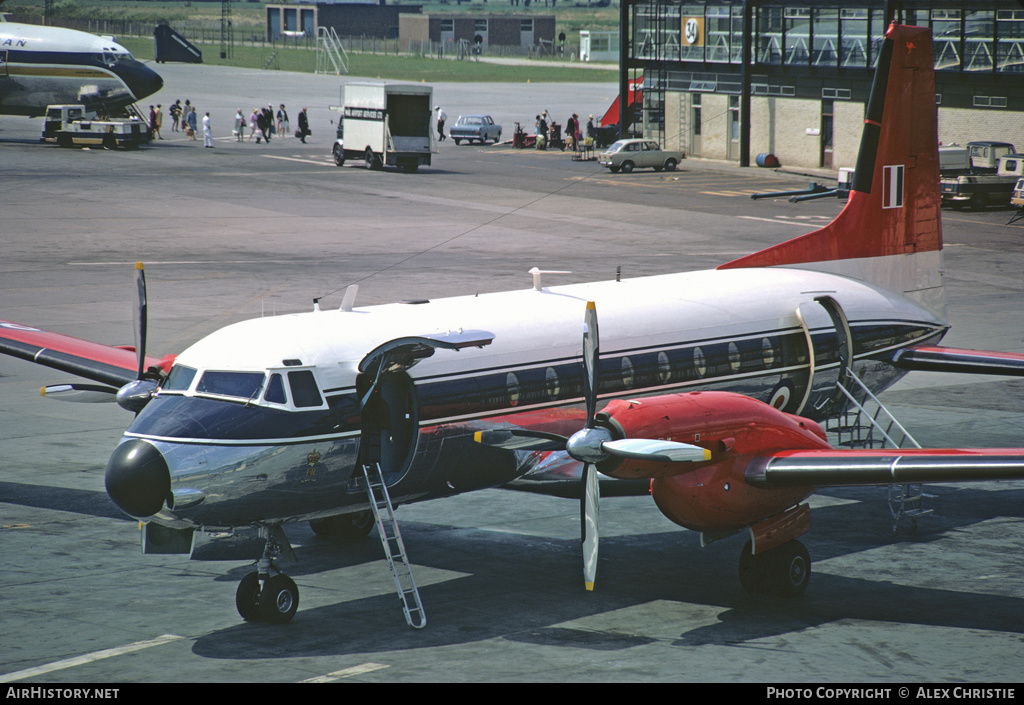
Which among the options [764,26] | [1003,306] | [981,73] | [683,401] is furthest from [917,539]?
[764,26]

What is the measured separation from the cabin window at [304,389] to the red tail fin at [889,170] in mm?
9799

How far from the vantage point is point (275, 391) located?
50.6ft

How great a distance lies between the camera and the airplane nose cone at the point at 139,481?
563 inches

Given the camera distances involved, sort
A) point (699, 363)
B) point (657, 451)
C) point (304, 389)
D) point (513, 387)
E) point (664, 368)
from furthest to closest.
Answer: point (699, 363)
point (664, 368)
point (513, 387)
point (304, 389)
point (657, 451)

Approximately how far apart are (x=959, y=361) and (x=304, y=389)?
473 inches

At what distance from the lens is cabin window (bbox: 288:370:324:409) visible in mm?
15516

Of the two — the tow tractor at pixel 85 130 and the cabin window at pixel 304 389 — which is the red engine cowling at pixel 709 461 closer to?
the cabin window at pixel 304 389

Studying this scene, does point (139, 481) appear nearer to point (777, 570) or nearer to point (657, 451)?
point (657, 451)

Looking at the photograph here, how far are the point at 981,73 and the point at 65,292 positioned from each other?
49044 mm

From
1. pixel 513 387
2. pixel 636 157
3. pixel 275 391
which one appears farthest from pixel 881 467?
pixel 636 157

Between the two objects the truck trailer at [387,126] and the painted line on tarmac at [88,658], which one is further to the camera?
the truck trailer at [387,126]

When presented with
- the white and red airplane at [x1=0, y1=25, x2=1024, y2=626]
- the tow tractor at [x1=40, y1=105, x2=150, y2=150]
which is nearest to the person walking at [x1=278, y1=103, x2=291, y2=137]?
the tow tractor at [x1=40, y1=105, x2=150, y2=150]

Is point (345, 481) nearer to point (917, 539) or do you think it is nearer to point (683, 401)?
point (683, 401)

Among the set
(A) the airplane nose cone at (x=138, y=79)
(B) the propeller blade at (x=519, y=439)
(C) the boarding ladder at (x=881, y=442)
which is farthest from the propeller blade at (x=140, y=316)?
(A) the airplane nose cone at (x=138, y=79)
